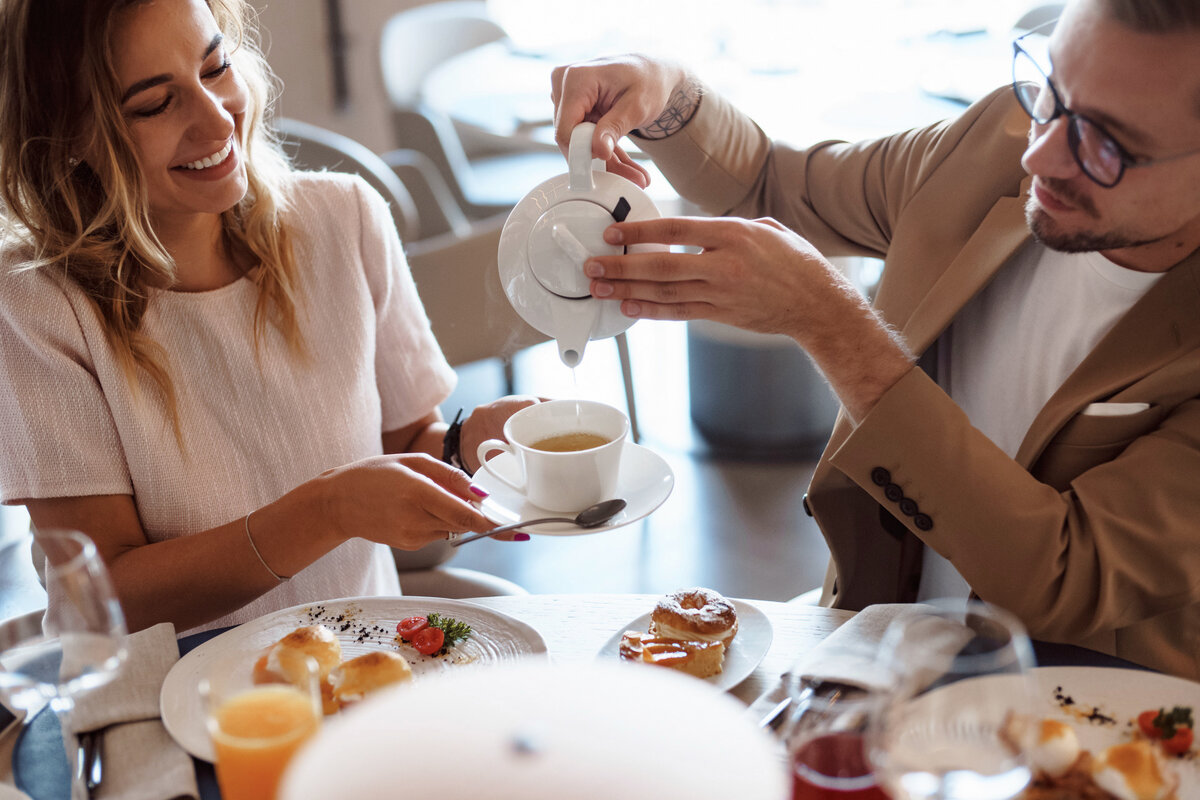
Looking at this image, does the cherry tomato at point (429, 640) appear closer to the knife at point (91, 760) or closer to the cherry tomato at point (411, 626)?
the cherry tomato at point (411, 626)

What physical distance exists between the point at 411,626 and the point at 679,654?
317 millimetres

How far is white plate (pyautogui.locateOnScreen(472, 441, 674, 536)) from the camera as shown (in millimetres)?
1188

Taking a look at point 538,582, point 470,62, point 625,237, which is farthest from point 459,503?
point 470,62

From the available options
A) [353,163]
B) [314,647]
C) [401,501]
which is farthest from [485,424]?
[353,163]

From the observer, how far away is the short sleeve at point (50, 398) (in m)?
1.34

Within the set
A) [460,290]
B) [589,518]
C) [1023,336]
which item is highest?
[1023,336]

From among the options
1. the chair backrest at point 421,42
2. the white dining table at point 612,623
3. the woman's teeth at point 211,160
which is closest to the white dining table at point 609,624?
the white dining table at point 612,623

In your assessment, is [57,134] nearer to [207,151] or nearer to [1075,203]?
[207,151]

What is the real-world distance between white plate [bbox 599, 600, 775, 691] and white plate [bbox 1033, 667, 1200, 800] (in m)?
0.29

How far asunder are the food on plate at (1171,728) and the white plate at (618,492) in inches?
21.0

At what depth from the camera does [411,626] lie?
118 centimetres

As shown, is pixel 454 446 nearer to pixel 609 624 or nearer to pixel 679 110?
pixel 609 624

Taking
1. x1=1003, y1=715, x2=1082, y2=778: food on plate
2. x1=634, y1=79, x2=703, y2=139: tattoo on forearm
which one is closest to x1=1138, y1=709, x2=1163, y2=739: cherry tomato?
x1=1003, y1=715, x2=1082, y2=778: food on plate

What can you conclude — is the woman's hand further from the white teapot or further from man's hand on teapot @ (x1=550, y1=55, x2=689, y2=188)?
man's hand on teapot @ (x1=550, y1=55, x2=689, y2=188)
